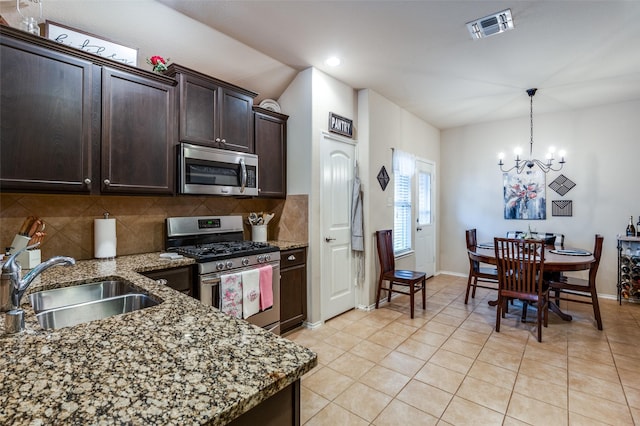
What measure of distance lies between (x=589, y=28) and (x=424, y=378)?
3.07 meters

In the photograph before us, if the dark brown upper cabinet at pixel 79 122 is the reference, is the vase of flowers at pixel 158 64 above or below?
above

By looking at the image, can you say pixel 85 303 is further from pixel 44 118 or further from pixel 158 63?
pixel 158 63

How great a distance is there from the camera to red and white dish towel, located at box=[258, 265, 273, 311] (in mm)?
2684

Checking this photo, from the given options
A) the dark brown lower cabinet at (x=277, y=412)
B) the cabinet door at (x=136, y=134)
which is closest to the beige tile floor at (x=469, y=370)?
the dark brown lower cabinet at (x=277, y=412)

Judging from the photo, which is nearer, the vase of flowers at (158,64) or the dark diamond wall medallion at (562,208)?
the vase of flowers at (158,64)

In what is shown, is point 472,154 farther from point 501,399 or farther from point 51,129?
point 51,129

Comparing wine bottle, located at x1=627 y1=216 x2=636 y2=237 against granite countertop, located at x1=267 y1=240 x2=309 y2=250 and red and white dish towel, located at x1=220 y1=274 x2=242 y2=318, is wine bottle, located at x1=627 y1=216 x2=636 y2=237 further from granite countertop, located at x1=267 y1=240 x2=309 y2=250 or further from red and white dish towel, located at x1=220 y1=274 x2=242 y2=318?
red and white dish towel, located at x1=220 y1=274 x2=242 y2=318

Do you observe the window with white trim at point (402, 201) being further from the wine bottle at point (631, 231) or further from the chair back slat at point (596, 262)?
the wine bottle at point (631, 231)

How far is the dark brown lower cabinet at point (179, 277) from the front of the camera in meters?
2.16

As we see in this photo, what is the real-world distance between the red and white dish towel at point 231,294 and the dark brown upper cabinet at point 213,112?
116cm

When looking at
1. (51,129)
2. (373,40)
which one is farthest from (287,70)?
(51,129)

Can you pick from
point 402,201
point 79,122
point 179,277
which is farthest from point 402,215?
point 79,122

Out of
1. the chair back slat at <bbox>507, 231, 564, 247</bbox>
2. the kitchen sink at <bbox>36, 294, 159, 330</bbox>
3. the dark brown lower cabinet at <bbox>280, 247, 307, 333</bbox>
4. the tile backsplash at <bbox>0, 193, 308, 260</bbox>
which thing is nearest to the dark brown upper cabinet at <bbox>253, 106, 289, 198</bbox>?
the tile backsplash at <bbox>0, 193, 308, 260</bbox>

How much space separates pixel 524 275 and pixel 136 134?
3697mm
